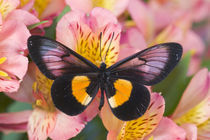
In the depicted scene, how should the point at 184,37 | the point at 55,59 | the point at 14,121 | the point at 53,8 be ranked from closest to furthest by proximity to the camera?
the point at 55,59 < the point at 14,121 < the point at 53,8 < the point at 184,37

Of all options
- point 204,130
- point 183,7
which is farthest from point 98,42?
point 183,7

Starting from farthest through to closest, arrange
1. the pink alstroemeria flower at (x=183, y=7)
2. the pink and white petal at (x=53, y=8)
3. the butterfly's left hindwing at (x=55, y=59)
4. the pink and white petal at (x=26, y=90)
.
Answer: the pink alstroemeria flower at (x=183, y=7)
the pink and white petal at (x=53, y=8)
the pink and white petal at (x=26, y=90)
the butterfly's left hindwing at (x=55, y=59)

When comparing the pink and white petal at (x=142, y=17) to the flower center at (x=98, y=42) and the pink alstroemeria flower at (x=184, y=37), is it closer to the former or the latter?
the pink alstroemeria flower at (x=184, y=37)

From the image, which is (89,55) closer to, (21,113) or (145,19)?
(21,113)

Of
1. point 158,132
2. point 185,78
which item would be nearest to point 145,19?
point 185,78

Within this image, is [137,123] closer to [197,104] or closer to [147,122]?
[147,122]

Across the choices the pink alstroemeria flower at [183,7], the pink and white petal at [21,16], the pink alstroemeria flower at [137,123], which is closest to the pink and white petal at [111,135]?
the pink alstroemeria flower at [137,123]

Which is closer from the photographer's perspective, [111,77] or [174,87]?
[111,77]
